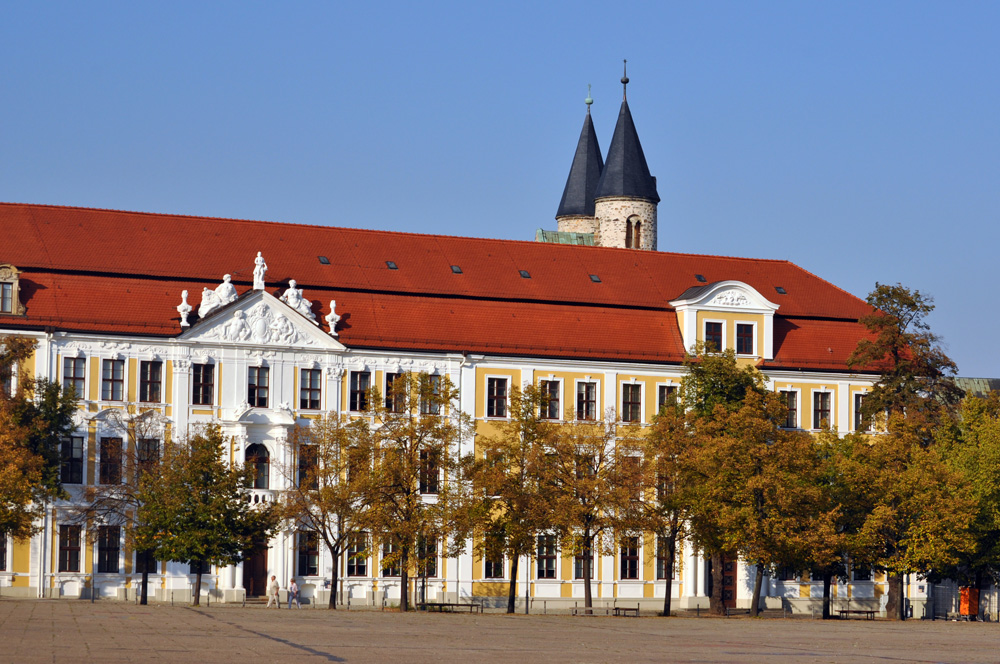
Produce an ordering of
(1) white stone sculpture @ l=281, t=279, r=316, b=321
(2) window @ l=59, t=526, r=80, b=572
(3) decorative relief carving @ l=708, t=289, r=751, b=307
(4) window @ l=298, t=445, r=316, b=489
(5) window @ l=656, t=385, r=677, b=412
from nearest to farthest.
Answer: (4) window @ l=298, t=445, r=316, b=489, (2) window @ l=59, t=526, r=80, b=572, (1) white stone sculpture @ l=281, t=279, r=316, b=321, (5) window @ l=656, t=385, r=677, b=412, (3) decorative relief carving @ l=708, t=289, r=751, b=307

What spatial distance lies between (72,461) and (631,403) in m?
25.3

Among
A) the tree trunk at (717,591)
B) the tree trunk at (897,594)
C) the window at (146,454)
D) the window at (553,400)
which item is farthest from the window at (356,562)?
the tree trunk at (897,594)

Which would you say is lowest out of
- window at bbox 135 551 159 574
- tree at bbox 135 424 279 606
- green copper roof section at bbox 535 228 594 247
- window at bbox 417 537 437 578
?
window at bbox 135 551 159 574

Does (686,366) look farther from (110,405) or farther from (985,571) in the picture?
(110,405)

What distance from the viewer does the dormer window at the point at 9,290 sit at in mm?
68688

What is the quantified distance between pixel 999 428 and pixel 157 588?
117ft

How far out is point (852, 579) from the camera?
79.6 metres

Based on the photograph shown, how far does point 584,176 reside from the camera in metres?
116

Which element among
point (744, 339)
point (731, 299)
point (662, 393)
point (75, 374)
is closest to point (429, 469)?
point (662, 393)

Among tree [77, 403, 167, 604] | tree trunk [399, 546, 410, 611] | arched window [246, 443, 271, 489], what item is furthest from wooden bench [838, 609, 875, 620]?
tree [77, 403, 167, 604]

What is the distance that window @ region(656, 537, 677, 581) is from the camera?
68.9 m

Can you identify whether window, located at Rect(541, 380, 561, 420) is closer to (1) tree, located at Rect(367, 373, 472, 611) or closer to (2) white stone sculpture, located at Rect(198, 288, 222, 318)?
(1) tree, located at Rect(367, 373, 472, 611)

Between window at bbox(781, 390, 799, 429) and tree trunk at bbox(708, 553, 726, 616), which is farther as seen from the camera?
window at bbox(781, 390, 799, 429)

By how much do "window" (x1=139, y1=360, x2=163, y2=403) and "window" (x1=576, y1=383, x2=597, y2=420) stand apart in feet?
62.0
